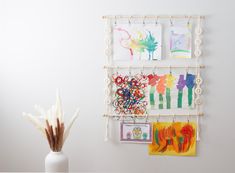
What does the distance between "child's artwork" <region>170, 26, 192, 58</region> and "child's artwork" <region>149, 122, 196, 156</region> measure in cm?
45

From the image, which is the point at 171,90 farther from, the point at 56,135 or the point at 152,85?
the point at 56,135

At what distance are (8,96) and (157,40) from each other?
3.46ft

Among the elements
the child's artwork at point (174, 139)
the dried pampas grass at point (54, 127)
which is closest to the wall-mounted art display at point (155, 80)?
the child's artwork at point (174, 139)

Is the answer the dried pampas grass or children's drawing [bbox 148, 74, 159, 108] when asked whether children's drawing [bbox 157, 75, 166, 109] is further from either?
the dried pampas grass

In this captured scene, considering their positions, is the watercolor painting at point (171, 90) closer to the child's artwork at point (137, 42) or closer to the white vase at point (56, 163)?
the child's artwork at point (137, 42)

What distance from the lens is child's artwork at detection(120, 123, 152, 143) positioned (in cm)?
222

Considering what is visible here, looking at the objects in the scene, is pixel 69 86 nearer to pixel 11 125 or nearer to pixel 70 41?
pixel 70 41

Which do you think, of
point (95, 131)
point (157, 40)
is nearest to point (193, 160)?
point (95, 131)

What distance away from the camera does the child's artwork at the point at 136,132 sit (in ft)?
7.29

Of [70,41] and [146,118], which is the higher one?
[70,41]

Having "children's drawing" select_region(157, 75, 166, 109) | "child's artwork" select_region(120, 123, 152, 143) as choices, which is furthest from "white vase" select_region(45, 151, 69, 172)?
"children's drawing" select_region(157, 75, 166, 109)

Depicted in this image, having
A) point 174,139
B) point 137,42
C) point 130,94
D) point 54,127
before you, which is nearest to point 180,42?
point 137,42

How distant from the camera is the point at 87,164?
7.49 feet

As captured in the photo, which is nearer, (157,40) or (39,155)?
(157,40)
